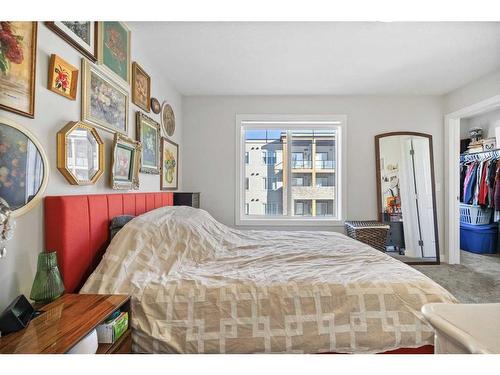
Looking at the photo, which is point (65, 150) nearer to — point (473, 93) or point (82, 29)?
point (82, 29)

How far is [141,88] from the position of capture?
7.28ft

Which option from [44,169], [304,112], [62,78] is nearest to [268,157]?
[304,112]

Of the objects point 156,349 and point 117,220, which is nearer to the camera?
point 156,349

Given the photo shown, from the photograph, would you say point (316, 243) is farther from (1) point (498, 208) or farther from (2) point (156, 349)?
(1) point (498, 208)

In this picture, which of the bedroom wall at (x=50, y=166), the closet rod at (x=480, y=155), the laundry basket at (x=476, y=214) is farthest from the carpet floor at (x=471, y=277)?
the bedroom wall at (x=50, y=166)

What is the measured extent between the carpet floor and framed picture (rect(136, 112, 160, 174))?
3.25 m

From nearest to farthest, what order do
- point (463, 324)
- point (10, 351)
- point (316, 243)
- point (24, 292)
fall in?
1. point (463, 324)
2. point (10, 351)
3. point (24, 292)
4. point (316, 243)

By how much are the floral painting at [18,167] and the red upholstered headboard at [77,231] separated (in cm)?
12

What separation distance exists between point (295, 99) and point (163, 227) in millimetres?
2679

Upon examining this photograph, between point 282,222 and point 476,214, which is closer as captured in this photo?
point 282,222

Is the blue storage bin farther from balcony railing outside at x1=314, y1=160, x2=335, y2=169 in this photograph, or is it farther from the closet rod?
balcony railing outside at x1=314, y1=160, x2=335, y2=169

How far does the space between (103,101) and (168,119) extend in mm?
1316
